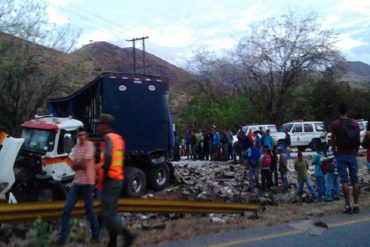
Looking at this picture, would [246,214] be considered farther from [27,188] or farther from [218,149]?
[218,149]

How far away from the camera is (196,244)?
6.76 metres

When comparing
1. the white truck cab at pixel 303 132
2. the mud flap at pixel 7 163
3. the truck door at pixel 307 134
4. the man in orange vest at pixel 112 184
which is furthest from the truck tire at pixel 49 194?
the truck door at pixel 307 134

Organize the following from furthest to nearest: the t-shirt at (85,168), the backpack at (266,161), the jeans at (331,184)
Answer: the backpack at (266,161) → the jeans at (331,184) → the t-shirt at (85,168)

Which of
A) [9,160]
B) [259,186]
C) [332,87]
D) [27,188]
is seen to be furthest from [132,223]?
[332,87]

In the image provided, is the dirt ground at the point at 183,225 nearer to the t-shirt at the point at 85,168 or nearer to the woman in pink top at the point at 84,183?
the woman in pink top at the point at 84,183

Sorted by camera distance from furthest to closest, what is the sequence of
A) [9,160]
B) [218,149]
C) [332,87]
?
[332,87] → [218,149] → [9,160]

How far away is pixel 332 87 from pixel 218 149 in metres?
24.1

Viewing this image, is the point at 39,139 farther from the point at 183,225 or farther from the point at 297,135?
the point at 297,135

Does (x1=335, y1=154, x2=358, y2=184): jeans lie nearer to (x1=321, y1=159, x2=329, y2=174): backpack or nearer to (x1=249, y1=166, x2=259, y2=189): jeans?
(x1=321, y1=159, x2=329, y2=174): backpack

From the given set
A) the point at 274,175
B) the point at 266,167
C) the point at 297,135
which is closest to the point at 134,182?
the point at 266,167

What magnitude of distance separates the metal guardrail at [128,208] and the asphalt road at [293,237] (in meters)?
1.22

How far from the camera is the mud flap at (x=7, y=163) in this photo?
11797 mm

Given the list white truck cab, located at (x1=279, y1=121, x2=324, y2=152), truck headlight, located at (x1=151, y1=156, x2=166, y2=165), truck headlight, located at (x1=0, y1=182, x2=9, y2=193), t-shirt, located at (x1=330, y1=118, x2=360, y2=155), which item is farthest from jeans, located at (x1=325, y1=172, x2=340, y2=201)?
white truck cab, located at (x1=279, y1=121, x2=324, y2=152)

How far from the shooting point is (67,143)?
14.8 meters
